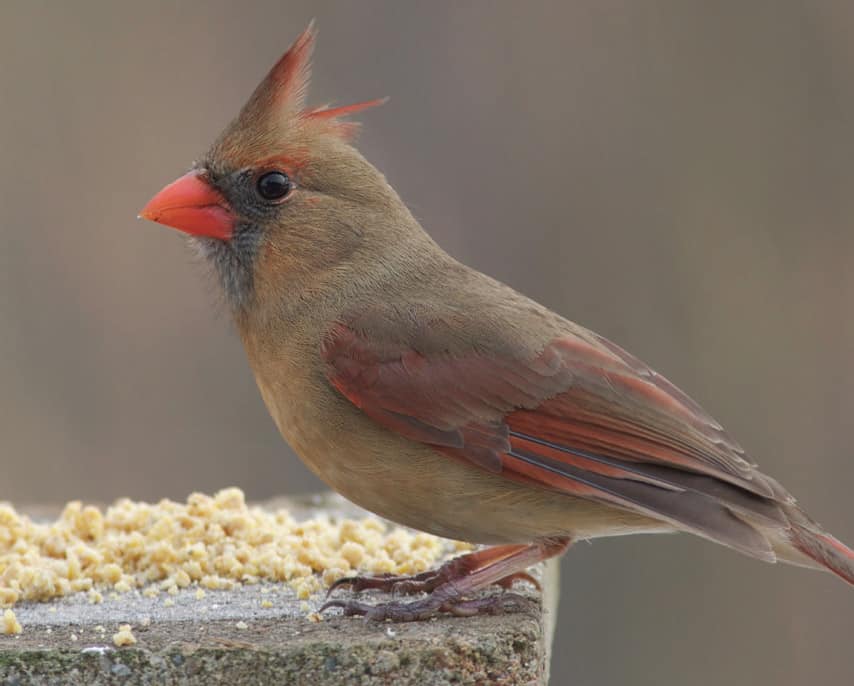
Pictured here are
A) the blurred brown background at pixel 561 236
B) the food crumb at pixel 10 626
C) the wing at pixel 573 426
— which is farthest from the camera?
the blurred brown background at pixel 561 236

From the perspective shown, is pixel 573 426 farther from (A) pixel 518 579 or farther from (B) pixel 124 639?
(B) pixel 124 639

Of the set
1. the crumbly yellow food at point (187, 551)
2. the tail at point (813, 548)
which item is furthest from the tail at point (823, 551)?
the crumbly yellow food at point (187, 551)

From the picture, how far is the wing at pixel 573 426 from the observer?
295 cm

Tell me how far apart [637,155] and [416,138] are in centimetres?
84

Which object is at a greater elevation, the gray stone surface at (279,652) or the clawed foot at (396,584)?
the clawed foot at (396,584)

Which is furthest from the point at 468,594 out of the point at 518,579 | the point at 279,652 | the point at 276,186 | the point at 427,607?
the point at 276,186

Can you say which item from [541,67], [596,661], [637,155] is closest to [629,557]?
[596,661]

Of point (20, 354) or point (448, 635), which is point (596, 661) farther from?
point (448, 635)

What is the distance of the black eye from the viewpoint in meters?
3.43

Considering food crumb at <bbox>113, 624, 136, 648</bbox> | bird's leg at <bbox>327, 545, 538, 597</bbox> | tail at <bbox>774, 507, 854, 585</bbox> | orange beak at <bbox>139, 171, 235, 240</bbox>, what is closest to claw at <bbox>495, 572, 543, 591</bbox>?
bird's leg at <bbox>327, 545, 538, 597</bbox>

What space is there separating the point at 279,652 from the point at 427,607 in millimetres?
387

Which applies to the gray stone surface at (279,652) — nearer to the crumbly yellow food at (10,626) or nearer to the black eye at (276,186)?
the crumbly yellow food at (10,626)

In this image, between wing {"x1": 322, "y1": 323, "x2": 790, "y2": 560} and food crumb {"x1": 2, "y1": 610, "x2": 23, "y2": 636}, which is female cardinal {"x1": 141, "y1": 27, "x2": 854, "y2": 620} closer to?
wing {"x1": 322, "y1": 323, "x2": 790, "y2": 560}

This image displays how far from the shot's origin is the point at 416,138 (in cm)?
596
